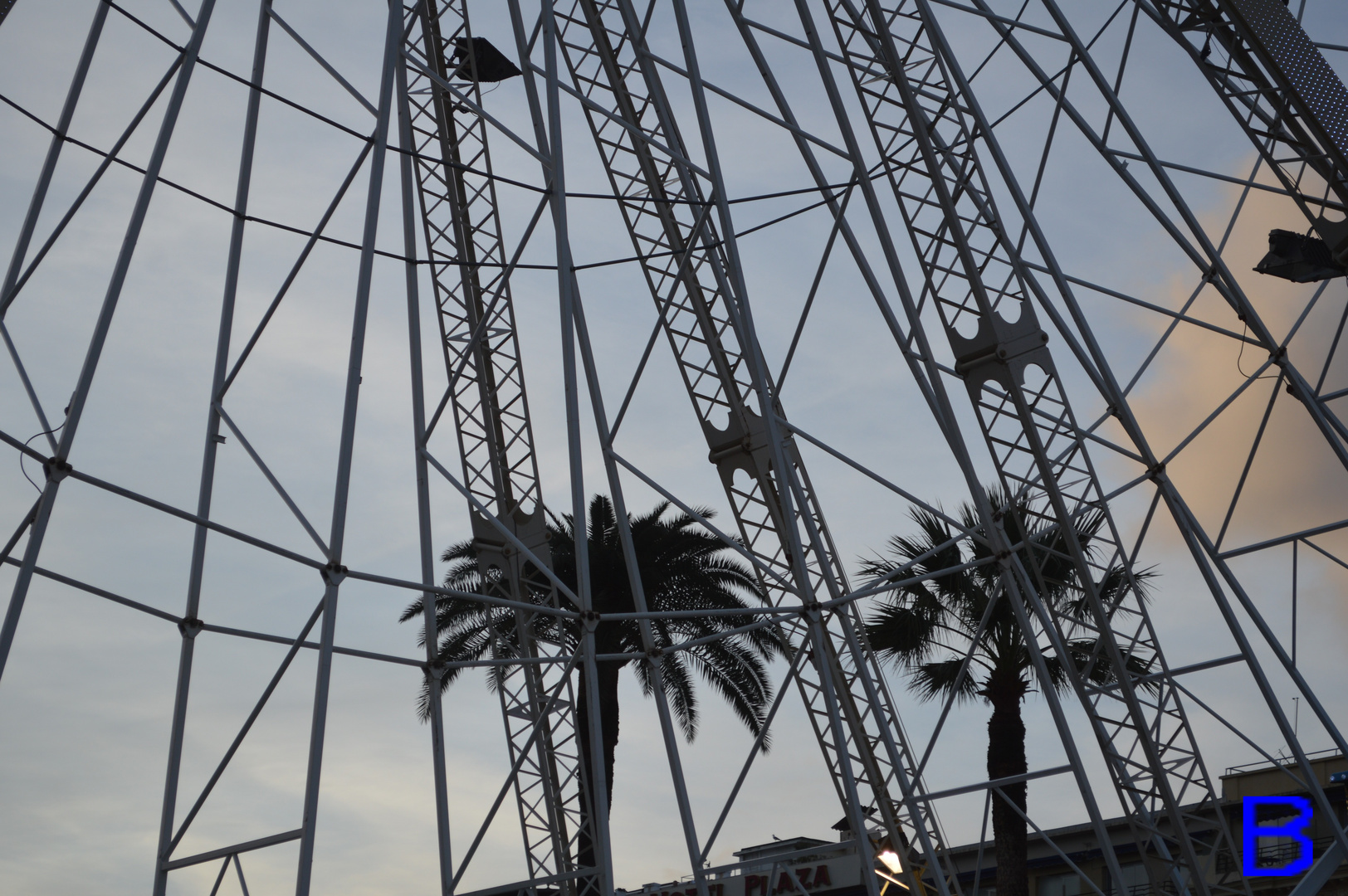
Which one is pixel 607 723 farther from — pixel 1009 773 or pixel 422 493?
pixel 422 493

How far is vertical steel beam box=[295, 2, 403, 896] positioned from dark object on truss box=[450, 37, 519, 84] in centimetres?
1173

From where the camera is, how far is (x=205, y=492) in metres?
13.5

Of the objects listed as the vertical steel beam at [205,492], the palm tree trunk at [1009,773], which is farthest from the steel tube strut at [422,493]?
the palm tree trunk at [1009,773]

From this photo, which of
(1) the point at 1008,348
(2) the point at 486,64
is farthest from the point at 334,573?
(2) the point at 486,64

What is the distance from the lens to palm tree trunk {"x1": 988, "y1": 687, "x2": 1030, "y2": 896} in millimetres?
23938

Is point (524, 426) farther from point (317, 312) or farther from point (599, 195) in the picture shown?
point (317, 312)

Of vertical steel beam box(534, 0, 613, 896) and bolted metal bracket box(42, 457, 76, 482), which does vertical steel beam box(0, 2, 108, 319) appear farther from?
vertical steel beam box(534, 0, 613, 896)

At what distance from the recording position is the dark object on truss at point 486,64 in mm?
24875

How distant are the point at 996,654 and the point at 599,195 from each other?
13.3 metres

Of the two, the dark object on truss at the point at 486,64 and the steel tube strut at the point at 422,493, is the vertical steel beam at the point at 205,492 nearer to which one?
the steel tube strut at the point at 422,493

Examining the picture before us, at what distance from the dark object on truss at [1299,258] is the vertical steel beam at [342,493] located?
10.6m

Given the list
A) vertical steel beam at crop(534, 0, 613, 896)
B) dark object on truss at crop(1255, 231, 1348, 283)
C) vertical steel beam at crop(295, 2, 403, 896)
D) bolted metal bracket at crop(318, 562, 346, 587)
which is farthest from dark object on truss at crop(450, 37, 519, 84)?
bolted metal bracket at crop(318, 562, 346, 587)

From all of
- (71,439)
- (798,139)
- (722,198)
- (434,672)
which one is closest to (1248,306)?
(798,139)

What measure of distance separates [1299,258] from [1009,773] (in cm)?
1130
